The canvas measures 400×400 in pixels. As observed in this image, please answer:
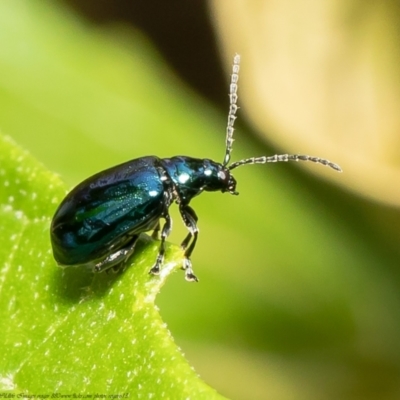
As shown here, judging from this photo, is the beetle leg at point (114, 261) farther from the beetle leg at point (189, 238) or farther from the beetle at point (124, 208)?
the beetle leg at point (189, 238)

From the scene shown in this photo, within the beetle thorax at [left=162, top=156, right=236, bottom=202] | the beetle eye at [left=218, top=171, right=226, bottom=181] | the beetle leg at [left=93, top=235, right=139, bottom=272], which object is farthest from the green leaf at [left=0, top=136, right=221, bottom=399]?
the beetle eye at [left=218, top=171, right=226, bottom=181]

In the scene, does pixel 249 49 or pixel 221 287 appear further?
pixel 249 49

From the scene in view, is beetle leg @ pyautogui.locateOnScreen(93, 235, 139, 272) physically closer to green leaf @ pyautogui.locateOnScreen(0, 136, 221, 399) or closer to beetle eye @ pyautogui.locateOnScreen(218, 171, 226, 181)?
green leaf @ pyautogui.locateOnScreen(0, 136, 221, 399)

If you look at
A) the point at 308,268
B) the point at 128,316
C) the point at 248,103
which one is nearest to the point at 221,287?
the point at 308,268

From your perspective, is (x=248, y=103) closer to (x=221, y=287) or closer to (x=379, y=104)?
(x=379, y=104)

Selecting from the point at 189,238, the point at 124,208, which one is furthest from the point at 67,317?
the point at 189,238

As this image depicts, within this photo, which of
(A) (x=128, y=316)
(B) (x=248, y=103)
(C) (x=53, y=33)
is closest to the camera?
(A) (x=128, y=316)
